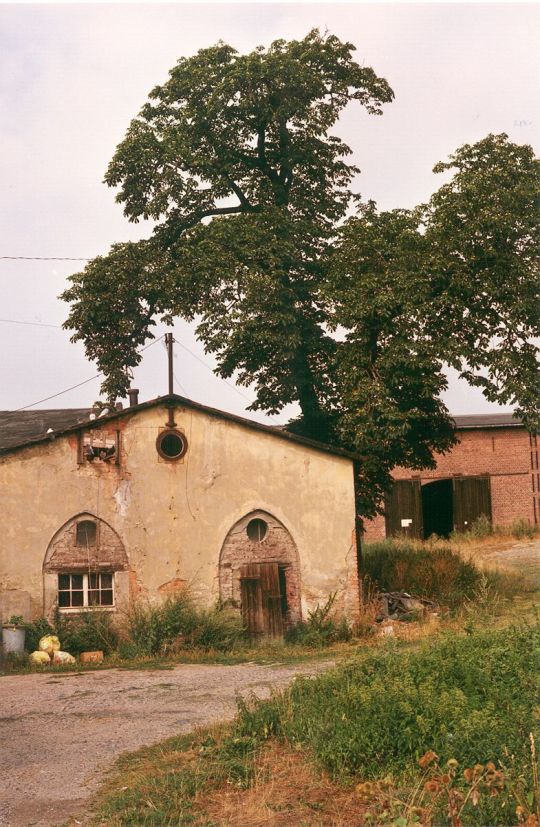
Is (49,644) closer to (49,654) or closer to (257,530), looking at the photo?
(49,654)

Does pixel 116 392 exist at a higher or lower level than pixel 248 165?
lower

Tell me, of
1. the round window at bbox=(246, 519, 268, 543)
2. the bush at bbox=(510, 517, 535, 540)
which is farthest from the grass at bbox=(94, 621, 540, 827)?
the bush at bbox=(510, 517, 535, 540)

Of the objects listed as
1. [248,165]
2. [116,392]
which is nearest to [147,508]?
[116,392]

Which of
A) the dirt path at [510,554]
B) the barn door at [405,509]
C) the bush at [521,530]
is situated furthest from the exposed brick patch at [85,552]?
the bush at [521,530]

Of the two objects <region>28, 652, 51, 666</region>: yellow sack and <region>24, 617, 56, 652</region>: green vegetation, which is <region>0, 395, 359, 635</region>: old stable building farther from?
<region>28, 652, 51, 666</region>: yellow sack

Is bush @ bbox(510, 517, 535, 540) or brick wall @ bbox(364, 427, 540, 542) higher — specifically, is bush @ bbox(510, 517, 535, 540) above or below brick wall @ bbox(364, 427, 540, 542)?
below

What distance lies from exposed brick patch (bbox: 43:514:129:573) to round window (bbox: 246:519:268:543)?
252 cm

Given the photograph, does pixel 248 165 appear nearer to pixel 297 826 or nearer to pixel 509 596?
pixel 509 596

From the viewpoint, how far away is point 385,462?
838 inches

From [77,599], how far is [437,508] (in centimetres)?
2242

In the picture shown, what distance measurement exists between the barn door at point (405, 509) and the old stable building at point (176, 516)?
17385 millimetres

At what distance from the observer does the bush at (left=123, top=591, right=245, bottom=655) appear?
1647 centimetres

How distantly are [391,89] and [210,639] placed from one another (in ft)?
48.3

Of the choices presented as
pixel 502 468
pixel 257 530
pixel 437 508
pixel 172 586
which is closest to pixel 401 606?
pixel 257 530
